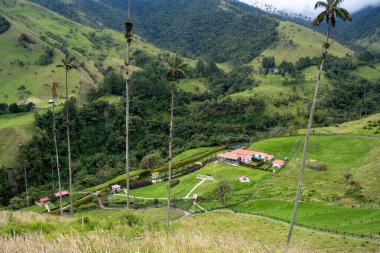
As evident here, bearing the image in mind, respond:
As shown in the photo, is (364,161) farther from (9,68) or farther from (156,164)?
(9,68)

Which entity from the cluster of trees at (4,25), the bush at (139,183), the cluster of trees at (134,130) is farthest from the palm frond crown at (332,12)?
the cluster of trees at (4,25)

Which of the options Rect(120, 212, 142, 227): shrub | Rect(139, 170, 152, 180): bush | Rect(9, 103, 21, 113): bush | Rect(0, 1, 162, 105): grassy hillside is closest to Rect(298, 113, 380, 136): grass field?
Rect(139, 170, 152, 180): bush

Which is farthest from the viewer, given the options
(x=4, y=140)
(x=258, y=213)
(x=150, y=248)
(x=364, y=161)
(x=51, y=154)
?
(x=51, y=154)

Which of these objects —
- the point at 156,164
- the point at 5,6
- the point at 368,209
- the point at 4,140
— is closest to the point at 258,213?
the point at 368,209

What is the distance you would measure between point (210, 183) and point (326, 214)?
2695 cm

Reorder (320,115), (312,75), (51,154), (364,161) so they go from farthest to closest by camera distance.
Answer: (312,75)
(320,115)
(51,154)
(364,161)

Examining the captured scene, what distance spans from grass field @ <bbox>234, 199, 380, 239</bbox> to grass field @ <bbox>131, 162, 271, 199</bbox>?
26.0ft

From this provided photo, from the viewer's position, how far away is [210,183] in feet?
207

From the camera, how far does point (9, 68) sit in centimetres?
12062

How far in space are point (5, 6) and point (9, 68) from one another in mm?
85710

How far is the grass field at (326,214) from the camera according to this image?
32.3 metres

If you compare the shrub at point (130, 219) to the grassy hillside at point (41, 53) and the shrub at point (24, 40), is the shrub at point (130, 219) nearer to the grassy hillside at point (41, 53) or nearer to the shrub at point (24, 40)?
the grassy hillside at point (41, 53)

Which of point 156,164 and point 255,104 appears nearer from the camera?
point 156,164

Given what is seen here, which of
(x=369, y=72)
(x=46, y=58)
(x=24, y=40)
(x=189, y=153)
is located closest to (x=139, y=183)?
(x=189, y=153)
